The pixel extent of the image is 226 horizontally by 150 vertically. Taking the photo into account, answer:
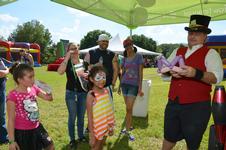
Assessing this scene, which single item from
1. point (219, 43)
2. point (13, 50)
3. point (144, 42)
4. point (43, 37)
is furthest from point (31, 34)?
point (219, 43)

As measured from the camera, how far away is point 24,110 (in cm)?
336

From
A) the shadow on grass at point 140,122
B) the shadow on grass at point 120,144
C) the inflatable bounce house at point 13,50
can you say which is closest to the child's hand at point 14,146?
the shadow on grass at point 120,144

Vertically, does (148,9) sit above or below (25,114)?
above

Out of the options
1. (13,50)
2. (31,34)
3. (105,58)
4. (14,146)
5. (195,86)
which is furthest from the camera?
(31,34)

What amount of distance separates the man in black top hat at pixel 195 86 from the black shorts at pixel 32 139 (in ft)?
4.92

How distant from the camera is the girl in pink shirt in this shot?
3.32m

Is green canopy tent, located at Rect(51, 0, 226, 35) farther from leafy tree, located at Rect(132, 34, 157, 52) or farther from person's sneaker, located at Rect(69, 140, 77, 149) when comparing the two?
leafy tree, located at Rect(132, 34, 157, 52)

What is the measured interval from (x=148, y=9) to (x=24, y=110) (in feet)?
11.6

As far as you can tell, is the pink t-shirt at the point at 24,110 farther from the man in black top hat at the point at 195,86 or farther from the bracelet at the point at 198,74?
the bracelet at the point at 198,74

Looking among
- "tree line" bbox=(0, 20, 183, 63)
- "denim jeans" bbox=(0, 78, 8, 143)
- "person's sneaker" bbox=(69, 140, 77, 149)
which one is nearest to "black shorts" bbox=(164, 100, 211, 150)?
"person's sneaker" bbox=(69, 140, 77, 149)

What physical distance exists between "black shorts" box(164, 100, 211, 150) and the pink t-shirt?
5.10 ft

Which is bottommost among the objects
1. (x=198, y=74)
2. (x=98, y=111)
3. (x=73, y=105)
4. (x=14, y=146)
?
(x=14, y=146)

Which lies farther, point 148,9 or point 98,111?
point 148,9

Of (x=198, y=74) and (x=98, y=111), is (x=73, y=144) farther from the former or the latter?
(x=198, y=74)
